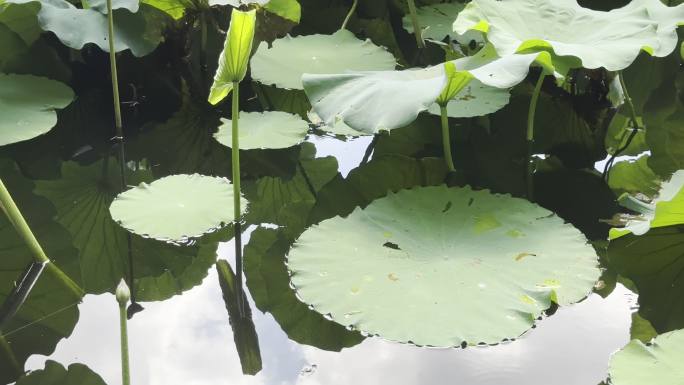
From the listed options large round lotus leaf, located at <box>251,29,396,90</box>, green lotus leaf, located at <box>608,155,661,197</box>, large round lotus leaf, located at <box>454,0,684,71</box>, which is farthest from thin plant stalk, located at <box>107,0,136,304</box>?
green lotus leaf, located at <box>608,155,661,197</box>

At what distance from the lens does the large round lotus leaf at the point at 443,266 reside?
1296 millimetres

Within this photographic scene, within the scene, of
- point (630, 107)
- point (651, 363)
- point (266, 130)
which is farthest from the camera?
point (630, 107)

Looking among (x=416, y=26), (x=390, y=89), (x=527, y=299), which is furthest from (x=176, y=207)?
(x=416, y=26)

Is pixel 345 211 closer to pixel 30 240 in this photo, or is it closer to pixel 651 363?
pixel 30 240

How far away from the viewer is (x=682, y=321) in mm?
1362

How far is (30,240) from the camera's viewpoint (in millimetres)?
1546

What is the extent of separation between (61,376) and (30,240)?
0.41m

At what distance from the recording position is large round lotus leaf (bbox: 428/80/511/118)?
2137 mm

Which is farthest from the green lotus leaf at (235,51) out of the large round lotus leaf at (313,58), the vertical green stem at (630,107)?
the vertical green stem at (630,107)

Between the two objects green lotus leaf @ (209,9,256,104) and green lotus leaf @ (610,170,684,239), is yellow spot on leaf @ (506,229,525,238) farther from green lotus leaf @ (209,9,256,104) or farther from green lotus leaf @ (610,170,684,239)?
green lotus leaf @ (209,9,256,104)

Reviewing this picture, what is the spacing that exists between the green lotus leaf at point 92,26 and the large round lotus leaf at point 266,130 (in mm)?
410

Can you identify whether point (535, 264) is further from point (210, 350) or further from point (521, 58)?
point (210, 350)

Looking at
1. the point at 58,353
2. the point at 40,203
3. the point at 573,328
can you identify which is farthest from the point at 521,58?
the point at 40,203

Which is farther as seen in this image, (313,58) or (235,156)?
(313,58)
